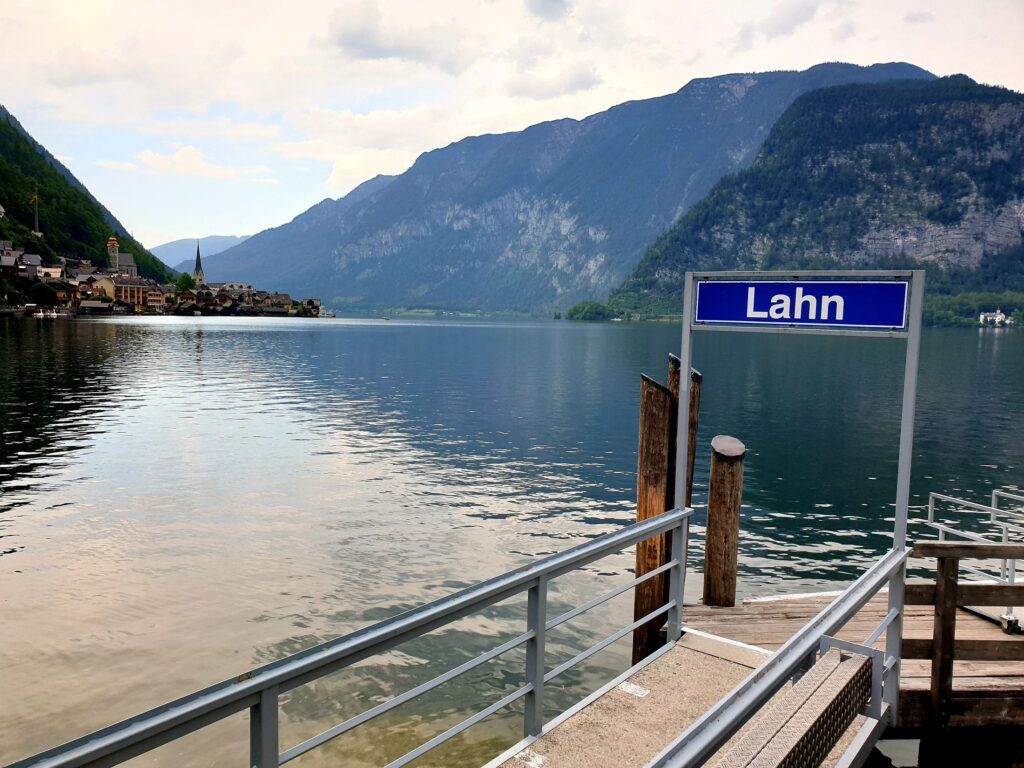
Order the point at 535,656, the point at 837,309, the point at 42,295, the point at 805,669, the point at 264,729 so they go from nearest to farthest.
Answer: the point at 264,729 → the point at 805,669 → the point at 535,656 → the point at 837,309 → the point at 42,295

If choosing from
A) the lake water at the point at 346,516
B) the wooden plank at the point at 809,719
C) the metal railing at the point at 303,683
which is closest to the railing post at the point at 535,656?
the metal railing at the point at 303,683

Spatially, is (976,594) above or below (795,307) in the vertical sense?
below

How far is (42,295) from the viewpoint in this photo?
149625mm

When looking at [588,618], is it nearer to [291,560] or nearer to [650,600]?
[650,600]

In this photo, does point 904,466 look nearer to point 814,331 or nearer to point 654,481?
point 814,331

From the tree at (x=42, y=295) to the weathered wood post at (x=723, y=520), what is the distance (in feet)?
553

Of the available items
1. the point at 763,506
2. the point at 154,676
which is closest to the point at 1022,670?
the point at 154,676

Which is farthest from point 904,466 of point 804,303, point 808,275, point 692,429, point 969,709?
point 692,429

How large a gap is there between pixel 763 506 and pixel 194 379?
4433 centimetres

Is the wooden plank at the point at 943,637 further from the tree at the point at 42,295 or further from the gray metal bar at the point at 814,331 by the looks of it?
the tree at the point at 42,295

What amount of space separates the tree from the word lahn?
169798 millimetres

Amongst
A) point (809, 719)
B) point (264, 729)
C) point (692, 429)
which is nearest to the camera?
point (264, 729)

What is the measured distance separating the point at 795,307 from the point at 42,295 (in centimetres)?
17238

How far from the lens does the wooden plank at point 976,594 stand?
6.49m
